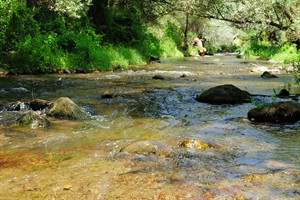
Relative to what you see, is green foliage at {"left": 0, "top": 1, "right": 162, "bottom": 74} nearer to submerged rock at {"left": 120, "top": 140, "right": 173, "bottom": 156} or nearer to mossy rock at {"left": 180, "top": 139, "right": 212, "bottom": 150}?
submerged rock at {"left": 120, "top": 140, "right": 173, "bottom": 156}

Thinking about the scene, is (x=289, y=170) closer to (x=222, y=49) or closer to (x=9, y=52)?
(x=9, y=52)

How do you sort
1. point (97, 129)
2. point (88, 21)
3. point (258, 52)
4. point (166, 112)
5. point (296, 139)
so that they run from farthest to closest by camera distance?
point (258, 52)
point (88, 21)
point (166, 112)
point (97, 129)
point (296, 139)

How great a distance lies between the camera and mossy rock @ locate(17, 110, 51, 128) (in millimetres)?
7582

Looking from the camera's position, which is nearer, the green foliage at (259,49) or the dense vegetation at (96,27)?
the dense vegetation at (96,27)

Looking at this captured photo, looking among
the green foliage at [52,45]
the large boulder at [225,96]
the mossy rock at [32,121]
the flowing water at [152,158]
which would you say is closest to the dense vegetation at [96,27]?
the green foliage at [52,45]

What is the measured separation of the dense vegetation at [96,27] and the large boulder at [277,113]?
12.0 ft

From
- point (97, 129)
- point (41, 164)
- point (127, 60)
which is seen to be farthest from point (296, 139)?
point (127, 60)

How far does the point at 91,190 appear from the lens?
4.34m

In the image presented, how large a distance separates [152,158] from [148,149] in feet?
0.97

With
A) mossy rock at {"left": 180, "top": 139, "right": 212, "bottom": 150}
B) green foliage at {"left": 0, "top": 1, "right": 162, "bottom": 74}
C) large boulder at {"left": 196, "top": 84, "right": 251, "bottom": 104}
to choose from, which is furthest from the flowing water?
green foliage at {"left": 0, "top": 1, "right": 162, "bottom": 74}

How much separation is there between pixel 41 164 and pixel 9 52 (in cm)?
1320

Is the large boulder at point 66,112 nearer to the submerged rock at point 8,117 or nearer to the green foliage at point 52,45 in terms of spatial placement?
the submerged rock at point 8,117

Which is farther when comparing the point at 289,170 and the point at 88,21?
the point at 88,21

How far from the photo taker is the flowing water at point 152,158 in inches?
170
